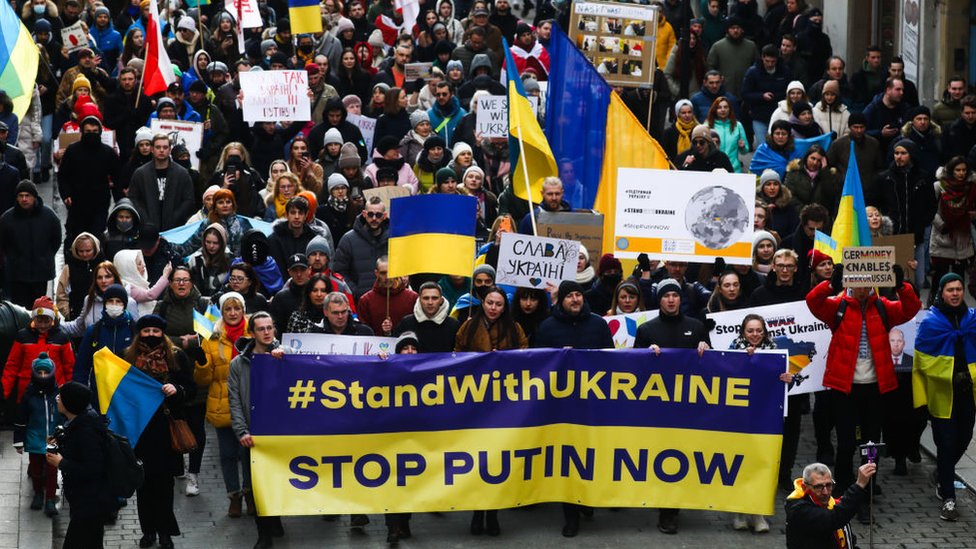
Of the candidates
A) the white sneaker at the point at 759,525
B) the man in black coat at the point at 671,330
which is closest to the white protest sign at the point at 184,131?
the man in black coat at the point at 671,330

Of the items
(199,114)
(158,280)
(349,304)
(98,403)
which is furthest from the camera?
(199,114)

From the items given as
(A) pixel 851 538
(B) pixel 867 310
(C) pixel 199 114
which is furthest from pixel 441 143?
(A) pixel 851 538

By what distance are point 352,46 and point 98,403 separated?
12811 mm

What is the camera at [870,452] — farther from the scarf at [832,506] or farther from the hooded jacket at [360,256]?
the hooded jacket at [360,256]

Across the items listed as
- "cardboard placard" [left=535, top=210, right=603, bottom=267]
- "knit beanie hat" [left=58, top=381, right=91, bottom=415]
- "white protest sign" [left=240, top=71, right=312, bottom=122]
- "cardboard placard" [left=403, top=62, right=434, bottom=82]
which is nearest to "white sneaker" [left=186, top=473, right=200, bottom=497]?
"knit beanie hat" [left=58, top=381, right=91, bottom=415]

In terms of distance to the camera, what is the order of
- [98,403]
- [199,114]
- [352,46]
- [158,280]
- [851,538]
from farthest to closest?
[352,46], [199,114], [158,280], [98,403], [851,538]

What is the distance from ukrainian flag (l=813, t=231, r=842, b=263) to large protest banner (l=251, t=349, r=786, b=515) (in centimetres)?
206

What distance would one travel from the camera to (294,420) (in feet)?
46.3

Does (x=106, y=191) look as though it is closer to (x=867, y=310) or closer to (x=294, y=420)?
(x=294, y=420)

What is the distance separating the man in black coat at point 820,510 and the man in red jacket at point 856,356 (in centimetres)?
292

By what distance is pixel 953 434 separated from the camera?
14.9 m

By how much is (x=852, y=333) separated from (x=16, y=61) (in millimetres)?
8574

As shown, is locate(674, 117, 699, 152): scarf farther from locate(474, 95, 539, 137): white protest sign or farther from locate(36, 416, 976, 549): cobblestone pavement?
locate(36, 416, 976, 549): cobblestone pavement

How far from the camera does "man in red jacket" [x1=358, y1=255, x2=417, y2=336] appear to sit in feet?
52.5
